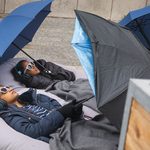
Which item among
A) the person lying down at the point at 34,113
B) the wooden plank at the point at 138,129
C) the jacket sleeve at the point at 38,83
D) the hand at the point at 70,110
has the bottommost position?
the jacket sleeve at the point at 38,83

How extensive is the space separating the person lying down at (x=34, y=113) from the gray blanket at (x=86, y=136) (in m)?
0.08

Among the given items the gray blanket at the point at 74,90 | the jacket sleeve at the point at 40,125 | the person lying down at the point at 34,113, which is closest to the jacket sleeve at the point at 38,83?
the gray blanket at the point at 74,90

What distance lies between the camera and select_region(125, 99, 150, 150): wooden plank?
1739 millimetres

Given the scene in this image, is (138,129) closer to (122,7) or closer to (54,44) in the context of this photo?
(54,44)

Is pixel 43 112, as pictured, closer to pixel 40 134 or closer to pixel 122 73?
pixel 40 134

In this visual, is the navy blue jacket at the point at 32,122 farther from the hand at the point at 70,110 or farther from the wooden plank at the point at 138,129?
the wooden plank at the point at 138,129

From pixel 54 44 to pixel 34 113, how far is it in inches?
169

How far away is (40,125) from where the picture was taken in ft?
11.2

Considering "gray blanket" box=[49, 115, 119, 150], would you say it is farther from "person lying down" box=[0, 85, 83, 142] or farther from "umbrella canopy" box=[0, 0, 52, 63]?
"umbrella canopy" box=[0, 0, 52, 63]

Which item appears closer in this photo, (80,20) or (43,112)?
(80,20)

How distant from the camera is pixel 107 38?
3.39 metres

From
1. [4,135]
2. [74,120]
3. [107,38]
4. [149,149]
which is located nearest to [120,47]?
[107,38]

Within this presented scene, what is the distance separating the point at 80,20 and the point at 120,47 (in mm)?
382

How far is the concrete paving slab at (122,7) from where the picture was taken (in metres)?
10.1
